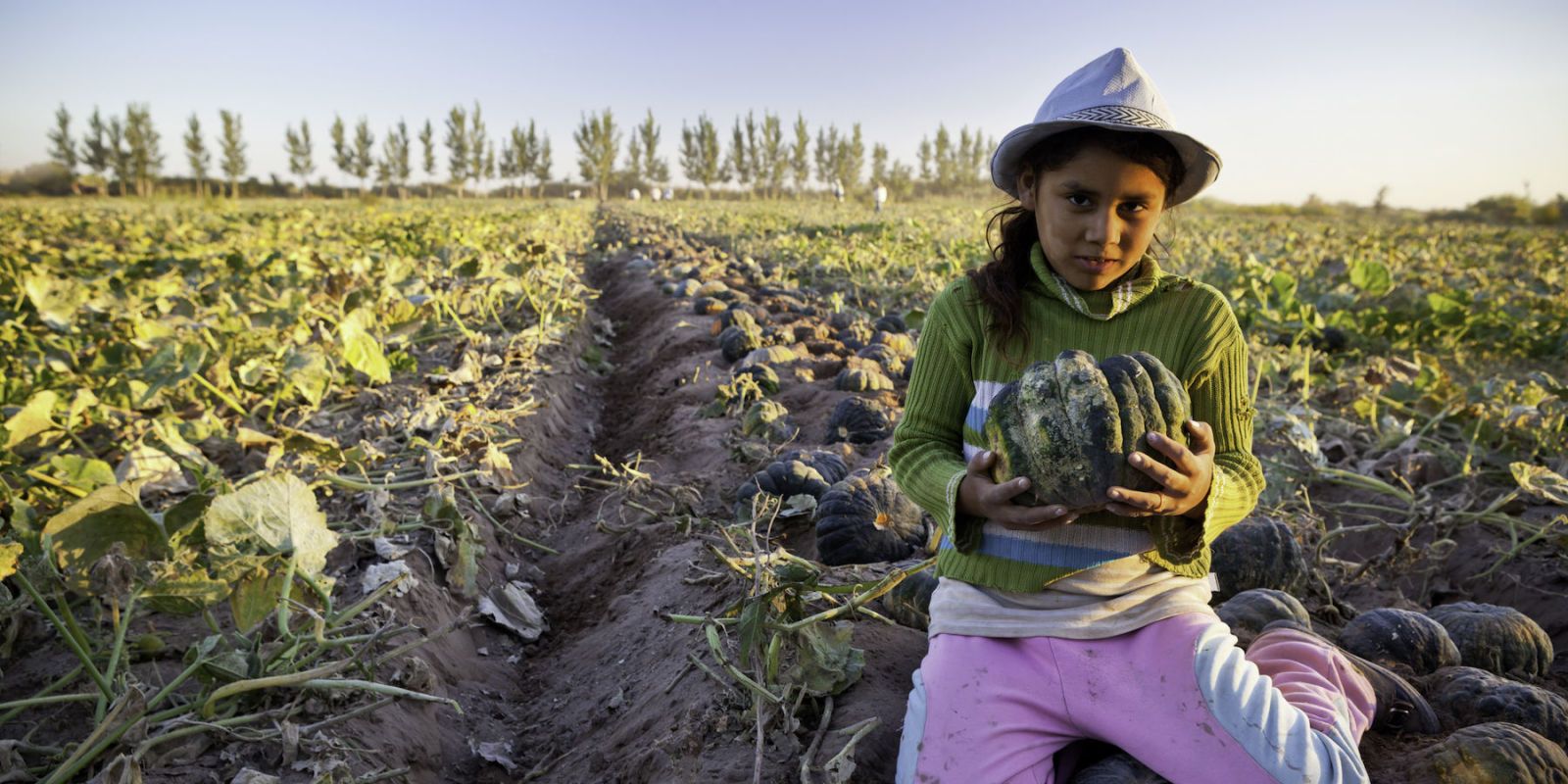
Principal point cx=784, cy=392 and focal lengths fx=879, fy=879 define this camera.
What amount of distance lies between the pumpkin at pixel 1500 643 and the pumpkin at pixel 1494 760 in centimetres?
69

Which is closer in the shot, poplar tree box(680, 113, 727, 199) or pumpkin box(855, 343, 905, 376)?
pumpkin box(855, 343, 905, 376)

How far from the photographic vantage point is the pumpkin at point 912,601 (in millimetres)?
2699

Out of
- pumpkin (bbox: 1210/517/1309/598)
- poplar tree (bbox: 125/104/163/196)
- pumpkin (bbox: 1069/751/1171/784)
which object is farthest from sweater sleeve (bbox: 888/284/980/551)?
poplar tree (bbox: 125/104/163/196)

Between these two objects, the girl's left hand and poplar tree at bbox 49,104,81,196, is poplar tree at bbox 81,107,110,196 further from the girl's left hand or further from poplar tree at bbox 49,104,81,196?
the girl's left hand

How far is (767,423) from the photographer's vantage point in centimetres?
498

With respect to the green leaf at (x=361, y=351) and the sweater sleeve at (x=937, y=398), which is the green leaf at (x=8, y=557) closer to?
the sweater sleeve at (x=937, y=398)

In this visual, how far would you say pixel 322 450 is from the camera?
126 inches

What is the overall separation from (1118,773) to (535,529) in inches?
133

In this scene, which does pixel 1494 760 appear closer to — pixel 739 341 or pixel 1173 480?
pixel 1173 480

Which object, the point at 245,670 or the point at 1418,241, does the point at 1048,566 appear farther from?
the point at 1418,241

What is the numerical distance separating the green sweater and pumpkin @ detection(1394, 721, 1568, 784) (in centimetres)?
58

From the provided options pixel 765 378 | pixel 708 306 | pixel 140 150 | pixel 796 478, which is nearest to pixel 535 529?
pixel 796 478

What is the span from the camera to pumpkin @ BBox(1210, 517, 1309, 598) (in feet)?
9.46

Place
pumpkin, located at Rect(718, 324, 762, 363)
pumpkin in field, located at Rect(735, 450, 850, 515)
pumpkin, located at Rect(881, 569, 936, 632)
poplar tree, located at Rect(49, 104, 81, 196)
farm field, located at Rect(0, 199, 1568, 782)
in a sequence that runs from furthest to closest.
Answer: poplar tree, located at Rect(49, 104, 81, 196), pumpkin, located at Rect(718, 324, 762, 363), pumpkin in field, located at Rect(735, 450, 850, 515), pumpkin, located at Rect(881, 569, 936, 632), farm field, located at Rect(0, 199, 1568, 782)
